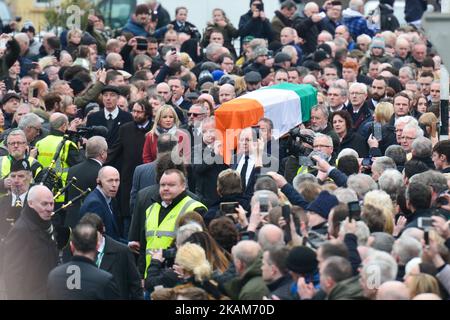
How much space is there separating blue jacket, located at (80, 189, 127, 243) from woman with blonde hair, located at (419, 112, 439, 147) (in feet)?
13.8

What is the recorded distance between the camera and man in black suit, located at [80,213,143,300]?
1292cm

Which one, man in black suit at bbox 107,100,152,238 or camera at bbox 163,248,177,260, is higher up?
camera at bbox 163,248,177,260

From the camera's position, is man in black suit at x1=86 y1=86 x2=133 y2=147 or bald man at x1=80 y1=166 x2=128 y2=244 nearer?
bald man at x1=80 y1=166 x2=128 y2=244

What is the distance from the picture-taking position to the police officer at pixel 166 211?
1387cm

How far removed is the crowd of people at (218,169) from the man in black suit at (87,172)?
2 centimetres

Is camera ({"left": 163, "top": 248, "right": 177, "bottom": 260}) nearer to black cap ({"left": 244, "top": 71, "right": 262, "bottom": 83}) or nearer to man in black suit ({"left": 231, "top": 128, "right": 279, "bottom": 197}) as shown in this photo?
man in black suit ({"left": 231, "top": 128, "right": 279, "bottom": 197})

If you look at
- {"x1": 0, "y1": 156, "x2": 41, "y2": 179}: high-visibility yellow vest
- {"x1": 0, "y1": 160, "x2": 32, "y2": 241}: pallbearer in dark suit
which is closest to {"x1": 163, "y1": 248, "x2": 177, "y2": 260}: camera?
{"x1": 0, "y1": 160, "x2": 32, "y2": 241}: pallbearer in dark suit

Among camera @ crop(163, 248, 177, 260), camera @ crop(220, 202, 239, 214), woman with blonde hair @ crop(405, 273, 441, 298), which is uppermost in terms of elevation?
woman with blonde hair @ crop(405, 273, 441, 298)

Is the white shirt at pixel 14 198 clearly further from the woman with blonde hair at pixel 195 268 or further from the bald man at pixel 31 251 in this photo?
the woman with blonde hair at pixel 195 268

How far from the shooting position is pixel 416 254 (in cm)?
1124

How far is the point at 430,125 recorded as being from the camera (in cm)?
1766

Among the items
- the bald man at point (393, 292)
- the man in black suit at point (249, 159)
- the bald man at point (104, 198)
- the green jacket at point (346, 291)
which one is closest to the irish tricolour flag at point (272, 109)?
the man in black suit at point (249, 159)
